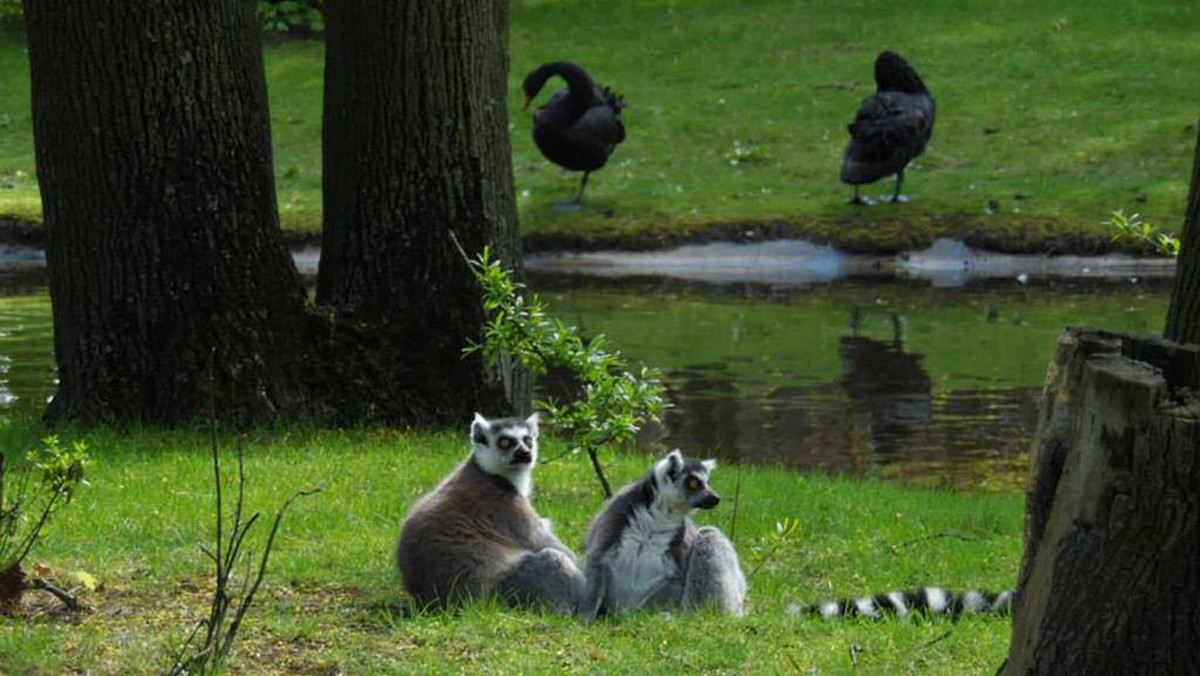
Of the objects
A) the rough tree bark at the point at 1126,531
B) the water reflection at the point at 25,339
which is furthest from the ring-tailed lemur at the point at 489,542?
the water reflection at the point at 25,339

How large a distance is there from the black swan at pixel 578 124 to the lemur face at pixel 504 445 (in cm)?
2056

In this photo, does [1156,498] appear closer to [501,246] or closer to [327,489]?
[327,489]

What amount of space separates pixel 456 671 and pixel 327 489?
425 cm

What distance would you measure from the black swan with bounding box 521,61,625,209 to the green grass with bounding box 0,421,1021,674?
51.6 ft

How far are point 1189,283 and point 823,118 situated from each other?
26.9 metres

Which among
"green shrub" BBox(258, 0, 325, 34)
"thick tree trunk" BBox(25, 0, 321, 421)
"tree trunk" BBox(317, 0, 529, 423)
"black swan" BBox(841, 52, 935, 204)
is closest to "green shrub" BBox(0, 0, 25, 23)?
"green shrub" BBox(258, 0, 325, 34)

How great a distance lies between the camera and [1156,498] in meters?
5.33

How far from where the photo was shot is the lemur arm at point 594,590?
8.26 metres

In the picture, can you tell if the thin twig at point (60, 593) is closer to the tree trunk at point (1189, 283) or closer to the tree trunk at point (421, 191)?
the tree trunk at point (1189, 283)

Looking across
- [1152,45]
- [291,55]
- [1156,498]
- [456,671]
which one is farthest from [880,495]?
[291,55]

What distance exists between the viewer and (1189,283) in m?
8.72

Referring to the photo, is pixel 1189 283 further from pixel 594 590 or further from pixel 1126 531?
pixel 1126 531

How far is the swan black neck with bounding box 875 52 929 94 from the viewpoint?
28.8 metres

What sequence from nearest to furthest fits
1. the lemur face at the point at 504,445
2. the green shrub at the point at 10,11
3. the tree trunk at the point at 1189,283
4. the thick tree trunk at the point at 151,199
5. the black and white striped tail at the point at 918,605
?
1. the black and white striped tail at the point at 918,605
2. the lemur face at the point at 504,445
3. the tree trunk at the point at 1189,283
4. the thick tree trunk at the point at 151,199
5. the green shrub at the point at 10,11
